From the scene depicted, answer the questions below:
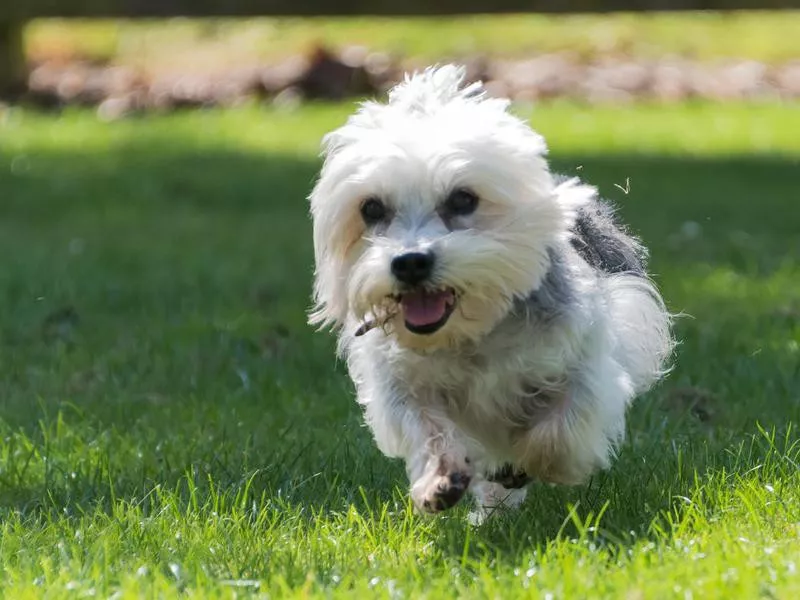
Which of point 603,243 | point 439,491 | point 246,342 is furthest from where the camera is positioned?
point 246,342

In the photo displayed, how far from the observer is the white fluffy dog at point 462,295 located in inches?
169

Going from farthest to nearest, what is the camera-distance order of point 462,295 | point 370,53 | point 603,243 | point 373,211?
1. point 370,53
2. point 603,243
3. point 373,211
4. point 462,295

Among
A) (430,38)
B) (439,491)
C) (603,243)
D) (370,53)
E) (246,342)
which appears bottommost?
(430,38)

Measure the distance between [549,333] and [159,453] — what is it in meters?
1.56

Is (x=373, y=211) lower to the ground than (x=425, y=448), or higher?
higher

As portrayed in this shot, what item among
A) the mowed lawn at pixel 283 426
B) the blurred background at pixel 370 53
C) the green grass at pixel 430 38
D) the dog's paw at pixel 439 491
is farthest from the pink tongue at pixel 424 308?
the green grass at pixel 430 38

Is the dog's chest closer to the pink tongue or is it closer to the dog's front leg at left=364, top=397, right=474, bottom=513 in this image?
the dog's front leg at left=364, top=397, right=474, bottom=513

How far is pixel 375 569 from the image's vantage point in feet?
13.1

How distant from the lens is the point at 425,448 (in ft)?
14.2

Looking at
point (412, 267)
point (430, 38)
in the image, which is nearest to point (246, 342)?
point (412, 267)

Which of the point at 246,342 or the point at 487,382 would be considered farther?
the point at 246,342

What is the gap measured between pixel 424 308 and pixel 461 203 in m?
0.31

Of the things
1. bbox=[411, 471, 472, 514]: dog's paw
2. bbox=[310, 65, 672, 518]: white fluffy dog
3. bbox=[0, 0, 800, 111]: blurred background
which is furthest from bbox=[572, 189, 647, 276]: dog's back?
bbox=[0, 0, 800, 111]: blurred background

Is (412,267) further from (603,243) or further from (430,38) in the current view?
(430,38)
